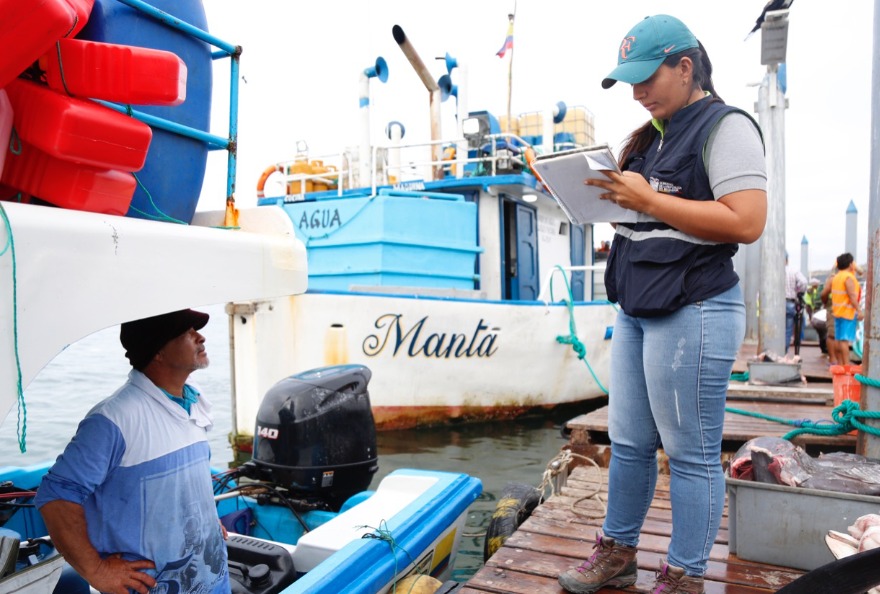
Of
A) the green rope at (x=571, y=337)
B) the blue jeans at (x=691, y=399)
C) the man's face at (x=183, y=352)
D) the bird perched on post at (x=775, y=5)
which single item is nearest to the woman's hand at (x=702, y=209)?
the blue jeans at (x=691, y=399)

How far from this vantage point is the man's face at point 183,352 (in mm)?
2033

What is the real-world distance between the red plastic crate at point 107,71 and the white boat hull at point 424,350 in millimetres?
6006

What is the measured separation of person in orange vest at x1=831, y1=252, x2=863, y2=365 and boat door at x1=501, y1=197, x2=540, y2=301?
4377mm

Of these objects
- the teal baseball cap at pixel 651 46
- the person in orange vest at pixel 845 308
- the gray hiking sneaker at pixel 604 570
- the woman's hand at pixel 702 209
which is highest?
the teal baseball cap at pixel 651 46

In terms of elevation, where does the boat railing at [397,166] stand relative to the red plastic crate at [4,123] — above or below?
above

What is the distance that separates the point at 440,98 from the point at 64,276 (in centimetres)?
1008

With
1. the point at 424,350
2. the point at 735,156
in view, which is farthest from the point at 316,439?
the point at 424,350

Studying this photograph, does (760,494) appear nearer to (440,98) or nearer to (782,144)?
(782,144)

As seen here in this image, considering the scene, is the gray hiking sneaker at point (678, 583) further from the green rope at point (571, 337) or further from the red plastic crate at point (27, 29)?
the green rope at point (571, 337)

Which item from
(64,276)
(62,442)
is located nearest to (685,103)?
(64,276)

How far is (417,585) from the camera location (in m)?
2.79

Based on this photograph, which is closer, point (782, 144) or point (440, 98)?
point (782, 144)

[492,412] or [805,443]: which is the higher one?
[805,443]

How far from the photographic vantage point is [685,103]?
2.03 metres
